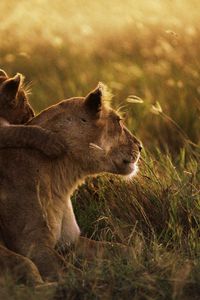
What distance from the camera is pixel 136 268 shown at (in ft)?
17.7

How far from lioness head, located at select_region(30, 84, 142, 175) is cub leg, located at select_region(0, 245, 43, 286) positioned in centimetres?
82

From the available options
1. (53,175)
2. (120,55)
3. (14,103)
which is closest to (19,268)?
(53,175)

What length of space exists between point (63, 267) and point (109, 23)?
25.7 feet

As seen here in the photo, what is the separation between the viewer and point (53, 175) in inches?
241

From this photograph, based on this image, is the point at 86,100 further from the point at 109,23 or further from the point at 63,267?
the point at 109,23

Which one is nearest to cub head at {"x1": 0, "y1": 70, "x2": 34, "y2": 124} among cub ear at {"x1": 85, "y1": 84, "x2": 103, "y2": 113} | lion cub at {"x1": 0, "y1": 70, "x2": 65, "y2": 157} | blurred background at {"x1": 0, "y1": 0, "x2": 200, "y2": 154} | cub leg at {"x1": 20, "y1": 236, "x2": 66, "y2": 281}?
lion cub at {"x1": 0, "y1": 70, "x2": 65, "y2": 157}

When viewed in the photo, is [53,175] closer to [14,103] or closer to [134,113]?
[14,103]

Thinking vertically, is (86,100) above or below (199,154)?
above

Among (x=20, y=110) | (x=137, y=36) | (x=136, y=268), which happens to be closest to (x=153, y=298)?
(x=136, y=268)

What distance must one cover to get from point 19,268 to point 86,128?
3.61 feet

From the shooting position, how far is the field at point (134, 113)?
5328mm

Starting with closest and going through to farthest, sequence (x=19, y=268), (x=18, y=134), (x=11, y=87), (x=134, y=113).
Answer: (x=19, y=268)
(x=18, y=134)
(x=11, y=87)
(x=134, y=113)

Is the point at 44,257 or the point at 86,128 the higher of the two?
the point at 86,128

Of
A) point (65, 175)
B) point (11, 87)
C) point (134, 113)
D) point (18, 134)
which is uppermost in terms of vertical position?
point (11, 87)
